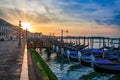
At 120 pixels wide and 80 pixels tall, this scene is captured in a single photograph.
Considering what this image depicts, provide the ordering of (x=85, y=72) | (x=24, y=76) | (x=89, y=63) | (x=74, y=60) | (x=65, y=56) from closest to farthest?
(x=24, y=76) → (x=85, y=72) → (x=89, y=63) → (x=74, y=60) → (x=65, y=56)

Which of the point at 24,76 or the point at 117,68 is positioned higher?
the point at 24,76

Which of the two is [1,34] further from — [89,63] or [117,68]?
[117,68]

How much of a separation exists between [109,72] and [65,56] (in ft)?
62.9

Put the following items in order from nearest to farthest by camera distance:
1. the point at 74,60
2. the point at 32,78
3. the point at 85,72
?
the point at 32,78, the point at 85,72, the point at 74,60

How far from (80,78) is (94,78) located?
1.75m

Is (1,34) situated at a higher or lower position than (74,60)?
higher

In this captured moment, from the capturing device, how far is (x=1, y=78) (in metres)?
12.7

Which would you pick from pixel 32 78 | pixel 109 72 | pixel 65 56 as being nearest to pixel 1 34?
pixel 65 56

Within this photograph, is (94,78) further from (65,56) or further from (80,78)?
(65,56)

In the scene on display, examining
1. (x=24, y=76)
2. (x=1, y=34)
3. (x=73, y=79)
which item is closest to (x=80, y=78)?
(x=73, y=79)

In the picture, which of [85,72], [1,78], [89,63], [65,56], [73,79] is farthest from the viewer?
[65,56]

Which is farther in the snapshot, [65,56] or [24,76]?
[65,56]

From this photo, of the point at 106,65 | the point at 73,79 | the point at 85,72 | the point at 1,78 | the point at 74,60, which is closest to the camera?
the point at 1,78

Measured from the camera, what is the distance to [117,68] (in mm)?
28844
